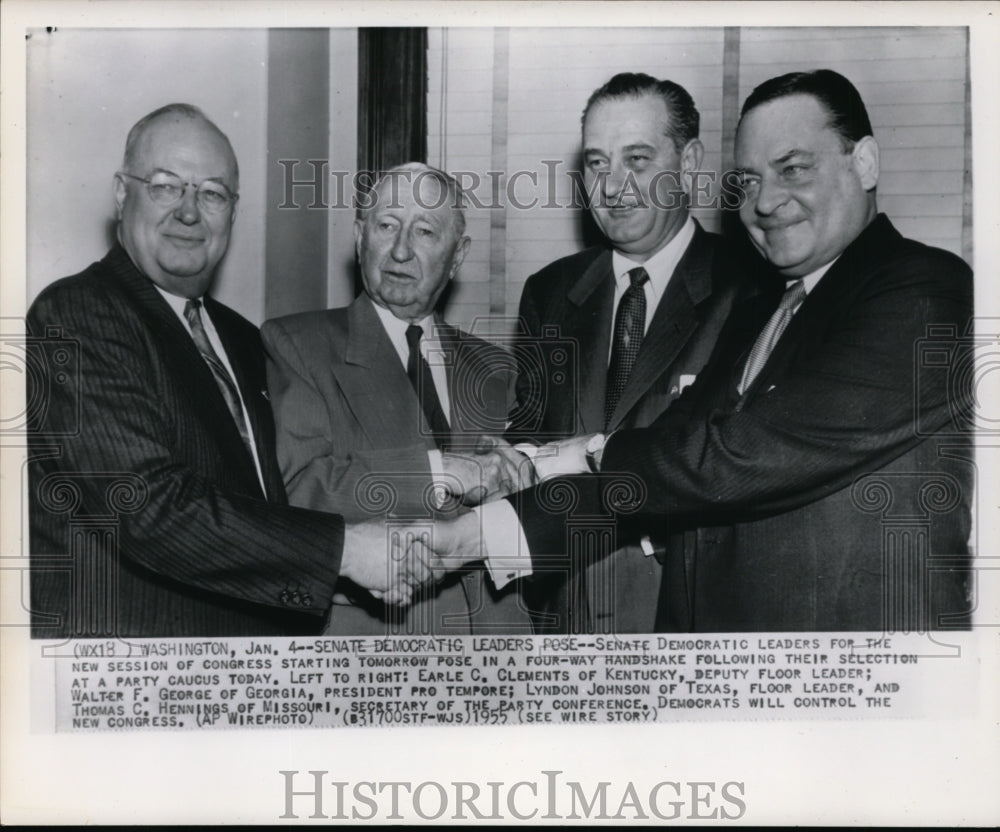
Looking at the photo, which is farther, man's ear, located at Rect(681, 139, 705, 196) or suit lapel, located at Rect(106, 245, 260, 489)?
man's ear, located at Rect(681, 139, 705, 196)

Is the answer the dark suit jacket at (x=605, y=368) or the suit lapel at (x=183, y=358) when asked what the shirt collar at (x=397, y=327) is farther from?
the suit lapel at (x=183, y=358)

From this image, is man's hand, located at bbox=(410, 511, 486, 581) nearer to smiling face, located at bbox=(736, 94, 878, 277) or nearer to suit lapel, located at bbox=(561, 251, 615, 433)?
suit lapel, located at bbox=(561, 251, 615, 433)

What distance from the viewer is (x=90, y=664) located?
10.1 ft

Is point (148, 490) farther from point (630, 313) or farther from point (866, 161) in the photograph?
point (866, 161)

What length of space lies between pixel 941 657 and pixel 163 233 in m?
2.13

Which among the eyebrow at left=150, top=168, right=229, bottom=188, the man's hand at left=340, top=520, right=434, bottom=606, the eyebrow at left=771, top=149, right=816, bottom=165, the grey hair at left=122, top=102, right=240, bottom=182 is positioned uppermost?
the grey hair at left=122, top=102, right=240, bottom=182

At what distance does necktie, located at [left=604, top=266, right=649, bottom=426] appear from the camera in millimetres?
3105

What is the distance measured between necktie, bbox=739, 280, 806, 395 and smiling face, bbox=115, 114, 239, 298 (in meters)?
1.30

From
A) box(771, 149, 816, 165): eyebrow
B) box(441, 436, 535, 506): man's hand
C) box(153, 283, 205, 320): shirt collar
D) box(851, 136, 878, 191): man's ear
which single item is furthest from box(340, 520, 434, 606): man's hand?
box(851, 136, 878, 191): man's ear

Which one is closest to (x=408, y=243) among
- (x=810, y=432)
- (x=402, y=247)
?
(x=402, y=247)

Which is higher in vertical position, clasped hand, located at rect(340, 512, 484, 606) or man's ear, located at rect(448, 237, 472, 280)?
man's ear, located at rect(448, 237, 472, 280)

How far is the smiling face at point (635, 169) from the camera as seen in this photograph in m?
3.10

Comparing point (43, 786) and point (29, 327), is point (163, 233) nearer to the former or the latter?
point (29, 327)

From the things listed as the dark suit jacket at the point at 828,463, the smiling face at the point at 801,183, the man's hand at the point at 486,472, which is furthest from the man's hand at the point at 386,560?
the smiling face at the point at 801,183
